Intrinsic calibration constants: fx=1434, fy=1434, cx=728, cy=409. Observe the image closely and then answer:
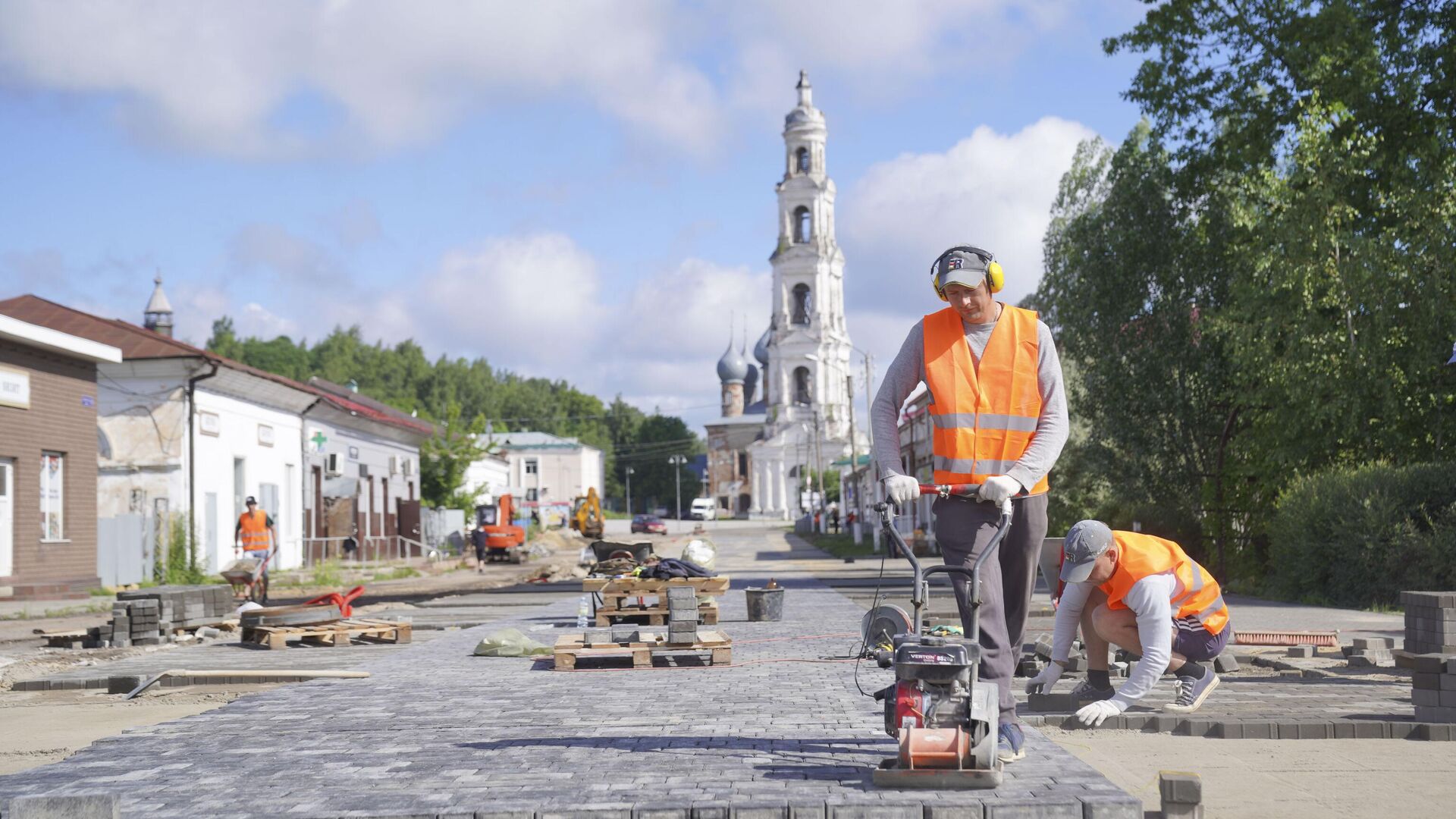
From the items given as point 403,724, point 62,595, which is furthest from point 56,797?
point 62,595

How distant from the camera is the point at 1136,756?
6.80 metres

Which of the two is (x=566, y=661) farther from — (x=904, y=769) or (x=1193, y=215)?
(x=1193, y=215)

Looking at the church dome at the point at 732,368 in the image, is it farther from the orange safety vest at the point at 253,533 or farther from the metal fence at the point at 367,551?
the orange safety vest at the point at 253,533

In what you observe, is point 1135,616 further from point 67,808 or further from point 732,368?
point 732,368

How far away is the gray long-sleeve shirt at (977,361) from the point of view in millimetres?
6102

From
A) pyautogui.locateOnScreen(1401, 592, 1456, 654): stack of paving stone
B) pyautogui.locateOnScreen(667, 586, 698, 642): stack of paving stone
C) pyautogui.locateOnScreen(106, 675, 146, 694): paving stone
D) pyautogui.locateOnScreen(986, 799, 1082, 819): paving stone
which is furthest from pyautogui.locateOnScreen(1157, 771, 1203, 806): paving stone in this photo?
pyautogui.locateOnScreen(106, 675, 146, 694): paving stone

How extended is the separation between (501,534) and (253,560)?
26.5 m

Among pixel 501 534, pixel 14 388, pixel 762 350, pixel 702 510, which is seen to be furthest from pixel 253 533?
pixel 762 350

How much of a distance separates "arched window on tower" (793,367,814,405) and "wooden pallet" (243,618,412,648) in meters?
99.4

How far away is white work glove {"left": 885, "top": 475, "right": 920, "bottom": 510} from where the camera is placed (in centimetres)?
564

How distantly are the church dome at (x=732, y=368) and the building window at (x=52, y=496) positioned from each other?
403 ft

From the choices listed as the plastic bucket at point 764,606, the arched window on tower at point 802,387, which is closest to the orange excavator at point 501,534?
the plastic bucket at point 764,606

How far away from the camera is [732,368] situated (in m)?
149

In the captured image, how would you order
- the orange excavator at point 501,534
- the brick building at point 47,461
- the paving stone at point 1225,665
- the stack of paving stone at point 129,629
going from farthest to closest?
the orange excavator at point 501,534 → the brick building at point 47,461 → the stack of paving stone at point 129,629 → the paving stone at point 1225,665
